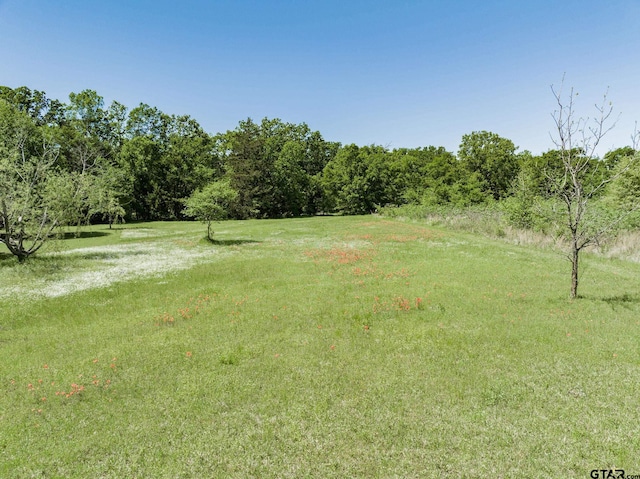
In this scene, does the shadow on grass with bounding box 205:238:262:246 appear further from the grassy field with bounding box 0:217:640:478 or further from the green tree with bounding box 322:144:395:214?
the green tree with bounding box 322:144:395:214

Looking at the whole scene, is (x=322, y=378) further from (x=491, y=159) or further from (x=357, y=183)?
(x=491, y=159)

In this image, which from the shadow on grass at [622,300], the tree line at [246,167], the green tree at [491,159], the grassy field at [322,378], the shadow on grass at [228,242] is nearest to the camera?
the grassy field at [322,378]

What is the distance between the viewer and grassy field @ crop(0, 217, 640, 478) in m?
6.86

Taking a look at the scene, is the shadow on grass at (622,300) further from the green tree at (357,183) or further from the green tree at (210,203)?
the green tree at (357,183)

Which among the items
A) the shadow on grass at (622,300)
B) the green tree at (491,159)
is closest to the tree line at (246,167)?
the green tree at (491,159)

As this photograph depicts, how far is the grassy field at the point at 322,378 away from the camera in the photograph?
22.5 ft

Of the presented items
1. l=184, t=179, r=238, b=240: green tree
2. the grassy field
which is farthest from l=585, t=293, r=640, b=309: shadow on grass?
l=184, t=179, r=238, b=240: green tree

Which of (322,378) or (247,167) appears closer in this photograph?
(322,378)

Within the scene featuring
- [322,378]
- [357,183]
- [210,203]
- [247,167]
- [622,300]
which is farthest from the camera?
[357,183]

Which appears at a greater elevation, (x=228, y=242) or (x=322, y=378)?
(x=228, y=242)

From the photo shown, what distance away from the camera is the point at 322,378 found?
9750 millimetres

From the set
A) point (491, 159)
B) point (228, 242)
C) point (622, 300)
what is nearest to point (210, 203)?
point (228, 242)

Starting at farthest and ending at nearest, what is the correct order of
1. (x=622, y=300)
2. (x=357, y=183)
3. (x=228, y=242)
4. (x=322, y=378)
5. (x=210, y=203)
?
1. (x=357, y=183)
2. (x=228, y=242)
3. (x=210, y=203)
4. (x=622, y=300)
5. (x=322, y=378)

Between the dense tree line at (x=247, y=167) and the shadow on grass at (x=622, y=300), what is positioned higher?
the dense tree line at (x=247, y=167)
